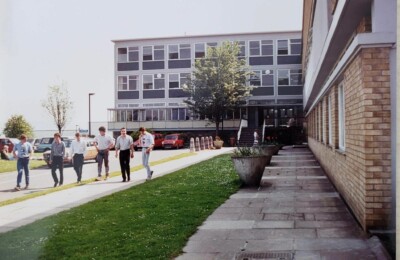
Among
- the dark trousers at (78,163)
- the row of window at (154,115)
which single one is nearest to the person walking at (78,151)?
the dark trousers at (78,163)

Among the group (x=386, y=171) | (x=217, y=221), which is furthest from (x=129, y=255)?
(x=386, y=171)

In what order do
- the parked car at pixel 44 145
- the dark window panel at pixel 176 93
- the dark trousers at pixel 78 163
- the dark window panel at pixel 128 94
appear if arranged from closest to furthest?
the dark trousers at pixel 78 163
the parked car at pixel 44 145
the dark window panel at pixel 176 93
the dark window panel at pixel 128 94

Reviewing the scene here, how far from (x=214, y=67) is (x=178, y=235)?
35.2m

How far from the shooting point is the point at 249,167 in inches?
432

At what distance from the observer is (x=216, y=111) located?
4041cm

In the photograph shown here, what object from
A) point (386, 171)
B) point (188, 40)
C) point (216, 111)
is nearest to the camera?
point (386, 171)

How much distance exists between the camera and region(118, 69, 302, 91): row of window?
4353 cm

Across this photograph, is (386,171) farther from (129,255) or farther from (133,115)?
(133,115)

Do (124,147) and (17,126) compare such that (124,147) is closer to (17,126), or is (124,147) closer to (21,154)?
(21,154)

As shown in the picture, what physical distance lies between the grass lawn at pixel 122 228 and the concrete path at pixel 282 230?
0.31 metres

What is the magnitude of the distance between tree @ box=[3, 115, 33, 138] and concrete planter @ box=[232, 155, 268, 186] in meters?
35.6

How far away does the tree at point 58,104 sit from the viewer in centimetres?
2922

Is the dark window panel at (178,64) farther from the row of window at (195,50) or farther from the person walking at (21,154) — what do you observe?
the person walking at (21,154)

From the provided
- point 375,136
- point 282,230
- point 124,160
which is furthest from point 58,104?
point 375,136
